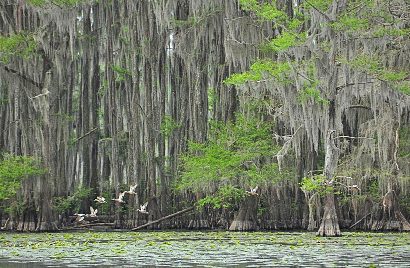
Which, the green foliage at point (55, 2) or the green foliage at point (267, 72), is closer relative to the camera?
the green foliage at point (267, 72)

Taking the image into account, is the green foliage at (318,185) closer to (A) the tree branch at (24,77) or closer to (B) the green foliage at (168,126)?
(B) the green foliage at (168,126)

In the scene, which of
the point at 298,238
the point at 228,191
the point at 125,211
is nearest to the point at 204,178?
the point at 228,191

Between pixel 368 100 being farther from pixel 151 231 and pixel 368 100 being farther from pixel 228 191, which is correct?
pixel 151 231

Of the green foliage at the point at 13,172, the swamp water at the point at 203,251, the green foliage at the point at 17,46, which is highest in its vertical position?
the green foliage at the point at 17,46

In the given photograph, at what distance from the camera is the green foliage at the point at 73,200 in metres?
25.6

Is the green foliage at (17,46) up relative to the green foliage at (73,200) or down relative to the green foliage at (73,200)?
up

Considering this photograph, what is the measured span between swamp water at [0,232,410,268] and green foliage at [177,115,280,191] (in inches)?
151

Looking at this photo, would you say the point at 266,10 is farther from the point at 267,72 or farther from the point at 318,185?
the point at 318,185

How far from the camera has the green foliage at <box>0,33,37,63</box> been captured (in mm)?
23234

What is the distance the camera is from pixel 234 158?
952 inches

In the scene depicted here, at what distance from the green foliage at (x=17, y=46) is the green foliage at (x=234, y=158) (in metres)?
4.79

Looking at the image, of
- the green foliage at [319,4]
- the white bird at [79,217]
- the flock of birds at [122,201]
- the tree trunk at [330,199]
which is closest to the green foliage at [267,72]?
the green foliage at [319,4]

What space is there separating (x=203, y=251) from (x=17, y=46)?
411 inches

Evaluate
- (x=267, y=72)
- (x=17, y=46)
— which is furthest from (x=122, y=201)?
(x=267, y=72)
